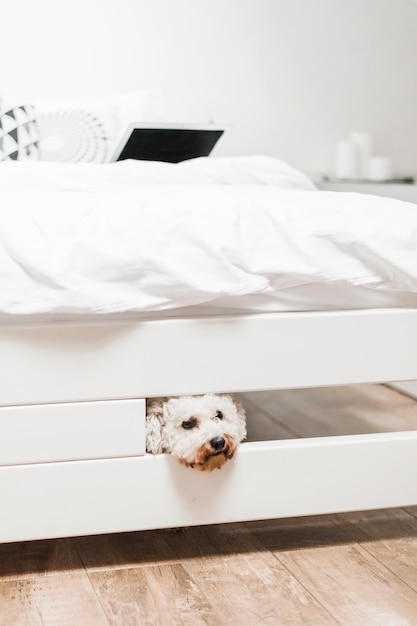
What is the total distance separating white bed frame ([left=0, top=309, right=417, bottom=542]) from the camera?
128 cm

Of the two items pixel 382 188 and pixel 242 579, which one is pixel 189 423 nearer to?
pixel 242 579

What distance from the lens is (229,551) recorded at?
144cm

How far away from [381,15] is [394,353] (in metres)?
2.42

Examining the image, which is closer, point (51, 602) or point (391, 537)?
point (51, 602)

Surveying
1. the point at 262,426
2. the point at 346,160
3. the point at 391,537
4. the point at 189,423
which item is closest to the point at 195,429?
the point at 189,423

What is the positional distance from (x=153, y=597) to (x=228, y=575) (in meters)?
0.15

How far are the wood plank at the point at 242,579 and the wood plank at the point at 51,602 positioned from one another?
189mm

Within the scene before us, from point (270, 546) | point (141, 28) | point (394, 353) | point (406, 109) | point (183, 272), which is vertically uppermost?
point (141, 28)

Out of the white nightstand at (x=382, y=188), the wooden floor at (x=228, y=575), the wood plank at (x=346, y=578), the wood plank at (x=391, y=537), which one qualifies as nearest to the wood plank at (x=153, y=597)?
the wooden floor at (x=228, y=575)

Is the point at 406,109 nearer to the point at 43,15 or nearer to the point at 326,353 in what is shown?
the point at 43,15

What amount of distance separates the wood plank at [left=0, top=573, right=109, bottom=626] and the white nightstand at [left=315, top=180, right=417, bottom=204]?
2.11 meters

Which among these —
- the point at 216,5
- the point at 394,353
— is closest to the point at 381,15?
the point at 216,5

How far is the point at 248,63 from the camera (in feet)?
10.5

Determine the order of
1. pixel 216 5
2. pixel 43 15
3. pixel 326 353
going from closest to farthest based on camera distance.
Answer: pixel 326 353 → pixel 43 15 → pixel 216 5
